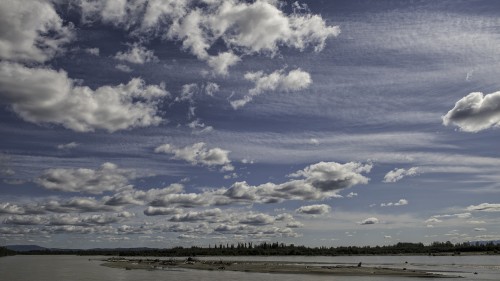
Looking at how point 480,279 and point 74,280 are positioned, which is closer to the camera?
point 480,279

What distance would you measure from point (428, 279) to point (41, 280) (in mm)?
64085

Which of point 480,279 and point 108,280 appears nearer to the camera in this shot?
point 480,279

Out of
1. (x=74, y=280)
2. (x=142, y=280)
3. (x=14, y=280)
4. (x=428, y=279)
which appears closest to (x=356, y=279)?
(x=428, y=279)

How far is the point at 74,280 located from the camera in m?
78.1

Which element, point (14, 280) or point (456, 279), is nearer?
point (456, 279)

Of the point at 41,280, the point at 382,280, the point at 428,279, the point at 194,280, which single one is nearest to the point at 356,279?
the point at 382,280

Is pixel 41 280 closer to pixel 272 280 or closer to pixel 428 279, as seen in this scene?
pixel 272 280

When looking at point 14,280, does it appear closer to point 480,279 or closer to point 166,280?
point 166,280

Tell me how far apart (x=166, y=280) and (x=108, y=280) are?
10623mm

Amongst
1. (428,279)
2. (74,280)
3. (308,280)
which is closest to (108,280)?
(74,280)

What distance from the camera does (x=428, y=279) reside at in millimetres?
76125

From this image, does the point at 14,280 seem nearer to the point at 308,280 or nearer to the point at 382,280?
the point at 308,280

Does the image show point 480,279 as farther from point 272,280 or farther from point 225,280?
point 225,280

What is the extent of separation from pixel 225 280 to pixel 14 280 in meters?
A: 36.4
